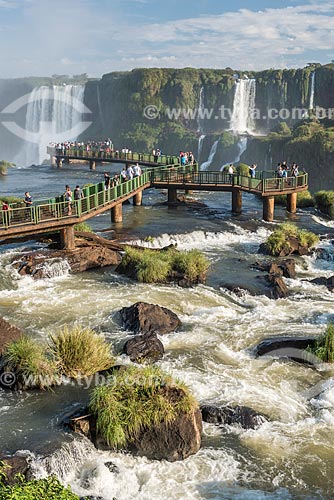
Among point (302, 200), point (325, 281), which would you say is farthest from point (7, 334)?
point (302, 200)

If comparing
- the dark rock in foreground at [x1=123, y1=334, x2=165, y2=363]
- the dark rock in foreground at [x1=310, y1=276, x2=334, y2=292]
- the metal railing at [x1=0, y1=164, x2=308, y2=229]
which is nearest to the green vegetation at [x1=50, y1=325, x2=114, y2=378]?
the dark rock in foreground at [x1=123, y1=334, x2=165, y2=363]

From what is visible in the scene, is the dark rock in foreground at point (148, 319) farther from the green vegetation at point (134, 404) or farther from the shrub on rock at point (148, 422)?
the shrub on rock at point (148, 422)

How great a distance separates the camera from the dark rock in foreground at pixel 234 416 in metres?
11.9

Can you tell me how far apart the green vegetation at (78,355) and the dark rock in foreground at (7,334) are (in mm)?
1429

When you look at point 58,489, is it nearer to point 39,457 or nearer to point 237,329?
point 39,457

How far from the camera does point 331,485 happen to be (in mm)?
10203

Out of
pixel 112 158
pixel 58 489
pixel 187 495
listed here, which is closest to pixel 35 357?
pixel 187 495

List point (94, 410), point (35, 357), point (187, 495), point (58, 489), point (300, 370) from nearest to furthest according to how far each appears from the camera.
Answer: point (58, 489) → point (187, 495) → point (94, 410) → point (35, 357) → point (300, 370)

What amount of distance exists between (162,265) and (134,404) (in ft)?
33.0

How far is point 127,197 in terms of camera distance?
29.8 metres

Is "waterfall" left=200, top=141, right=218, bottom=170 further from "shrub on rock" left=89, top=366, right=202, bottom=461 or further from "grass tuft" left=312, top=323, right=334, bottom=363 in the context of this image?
"shrub on rock" left=89, top=366, right=202, bottom=461

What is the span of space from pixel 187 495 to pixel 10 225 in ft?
42.7

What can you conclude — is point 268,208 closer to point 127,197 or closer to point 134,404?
point 127,197

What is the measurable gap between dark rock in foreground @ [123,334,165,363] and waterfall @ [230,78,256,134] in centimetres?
7737
